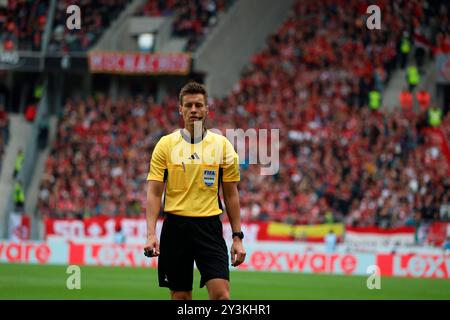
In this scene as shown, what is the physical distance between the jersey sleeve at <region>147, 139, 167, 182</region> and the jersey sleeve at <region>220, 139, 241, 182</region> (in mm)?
519

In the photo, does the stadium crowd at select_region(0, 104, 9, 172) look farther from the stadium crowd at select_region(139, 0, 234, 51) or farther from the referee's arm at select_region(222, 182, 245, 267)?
the referee's arm at select_region(222, 182, 245, 267)

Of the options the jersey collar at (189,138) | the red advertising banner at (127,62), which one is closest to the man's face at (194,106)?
the jersey collar at (189,138)

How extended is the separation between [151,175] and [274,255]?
22.4 metres

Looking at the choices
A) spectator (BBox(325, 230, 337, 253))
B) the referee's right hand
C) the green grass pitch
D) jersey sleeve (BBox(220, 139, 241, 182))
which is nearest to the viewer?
the referee's right hand

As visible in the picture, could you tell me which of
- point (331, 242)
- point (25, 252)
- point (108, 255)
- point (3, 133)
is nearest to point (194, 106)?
point (108, 255)

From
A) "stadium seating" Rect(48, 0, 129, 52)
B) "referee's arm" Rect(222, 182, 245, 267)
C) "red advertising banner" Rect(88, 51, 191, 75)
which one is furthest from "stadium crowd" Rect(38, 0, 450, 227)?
"referee's arm" Rect(222, 182, 245, 267)

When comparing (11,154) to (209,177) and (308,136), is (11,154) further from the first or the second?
(209,177)

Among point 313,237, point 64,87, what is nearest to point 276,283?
point 313,237

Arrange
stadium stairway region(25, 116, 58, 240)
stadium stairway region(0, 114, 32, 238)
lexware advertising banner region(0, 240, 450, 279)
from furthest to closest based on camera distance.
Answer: stadium stairway region(0, 114, 32, 238) < stadium stairway region(25, 116, 58, 240) < lexware advertising banner region(0, 240, 450, 279)

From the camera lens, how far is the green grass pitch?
819 inches

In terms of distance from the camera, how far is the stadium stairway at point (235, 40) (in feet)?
141

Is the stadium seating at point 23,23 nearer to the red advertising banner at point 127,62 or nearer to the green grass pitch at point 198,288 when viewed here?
the red advertising banner at point 127,62

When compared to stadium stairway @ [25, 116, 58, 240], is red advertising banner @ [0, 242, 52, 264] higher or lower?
lower

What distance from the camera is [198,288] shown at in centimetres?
2212
